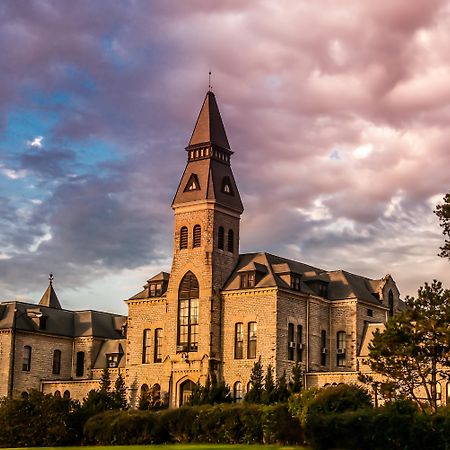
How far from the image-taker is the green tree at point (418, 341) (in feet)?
161

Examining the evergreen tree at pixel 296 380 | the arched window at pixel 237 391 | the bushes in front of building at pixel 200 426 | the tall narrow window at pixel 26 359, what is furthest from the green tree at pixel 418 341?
the tall narrow window at pixel 26 359

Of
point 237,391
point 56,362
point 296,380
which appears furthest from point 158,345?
point 296,380

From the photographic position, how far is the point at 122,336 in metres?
89.4

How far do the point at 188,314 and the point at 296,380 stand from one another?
11.7m

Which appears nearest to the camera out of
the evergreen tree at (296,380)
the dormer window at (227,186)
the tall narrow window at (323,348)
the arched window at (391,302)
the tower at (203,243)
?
the evergreen tree at (296,380)

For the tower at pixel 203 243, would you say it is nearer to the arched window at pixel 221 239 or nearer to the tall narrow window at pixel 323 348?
the arched window at pixel 221 239

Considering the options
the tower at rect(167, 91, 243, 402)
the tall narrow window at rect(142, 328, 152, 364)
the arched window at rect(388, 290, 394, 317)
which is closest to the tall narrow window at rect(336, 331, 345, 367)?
the arched window at rect(388, 290, 394, 317)

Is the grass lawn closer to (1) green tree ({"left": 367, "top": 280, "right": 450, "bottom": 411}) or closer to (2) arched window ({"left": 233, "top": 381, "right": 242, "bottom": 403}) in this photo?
(1) green tree ({"left": 367, "top": 280, "right": 450, "bottom": 411})

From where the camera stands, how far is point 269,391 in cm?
6362

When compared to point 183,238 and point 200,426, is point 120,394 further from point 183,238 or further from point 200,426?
point 200,426

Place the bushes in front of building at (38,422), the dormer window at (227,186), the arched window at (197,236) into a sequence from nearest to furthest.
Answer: the bushes in front of building at (38,422) < the arched window at (197,236) < the dormer window at (227,186)

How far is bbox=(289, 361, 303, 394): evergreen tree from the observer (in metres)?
64.1

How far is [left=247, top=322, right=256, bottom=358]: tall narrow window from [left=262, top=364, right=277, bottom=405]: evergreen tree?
2.93 meters

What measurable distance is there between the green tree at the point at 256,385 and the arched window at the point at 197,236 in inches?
418
